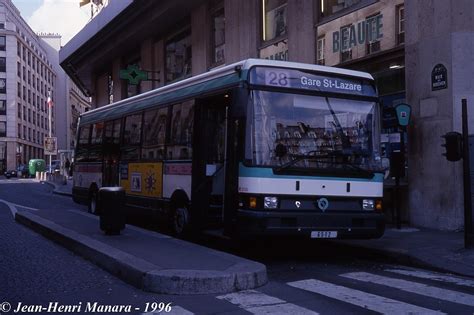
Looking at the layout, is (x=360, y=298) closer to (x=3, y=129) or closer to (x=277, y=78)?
(x=277, y=78)

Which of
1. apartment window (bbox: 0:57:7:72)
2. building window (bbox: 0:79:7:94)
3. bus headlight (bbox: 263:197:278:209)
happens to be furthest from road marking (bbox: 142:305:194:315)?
apartment window (bbox: 0:57:7:72)

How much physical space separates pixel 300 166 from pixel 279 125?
0.71m

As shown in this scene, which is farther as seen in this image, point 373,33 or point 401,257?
point 373,33

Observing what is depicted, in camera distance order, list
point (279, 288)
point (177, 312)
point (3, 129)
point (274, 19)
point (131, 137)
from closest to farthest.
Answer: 1. point (177, 312)
2. point (279, 288)
3. point (131, 137)
4. point (274, 19)
5. point (3, 129)

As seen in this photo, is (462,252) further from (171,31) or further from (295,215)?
(171,31)

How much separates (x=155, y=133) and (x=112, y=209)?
94.6 inches

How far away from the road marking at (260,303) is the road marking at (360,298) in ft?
2.40

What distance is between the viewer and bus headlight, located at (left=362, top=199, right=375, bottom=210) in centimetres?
938

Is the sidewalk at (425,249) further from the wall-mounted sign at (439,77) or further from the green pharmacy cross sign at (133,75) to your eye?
the green pharmacy cross sign at (133,75)

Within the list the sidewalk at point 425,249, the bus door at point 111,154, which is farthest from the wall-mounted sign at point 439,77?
the bus door at point 111,154

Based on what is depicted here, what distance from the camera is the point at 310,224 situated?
8859 millimetres

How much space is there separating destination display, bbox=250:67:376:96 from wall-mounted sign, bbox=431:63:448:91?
11.4 ft

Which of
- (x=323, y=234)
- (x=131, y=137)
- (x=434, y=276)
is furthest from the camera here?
(x=131, y=137)

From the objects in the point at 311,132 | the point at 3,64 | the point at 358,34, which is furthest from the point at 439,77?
the point at 3,64
